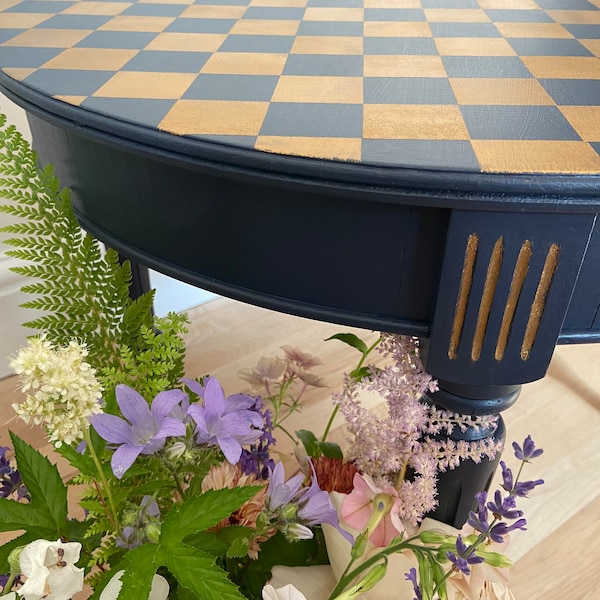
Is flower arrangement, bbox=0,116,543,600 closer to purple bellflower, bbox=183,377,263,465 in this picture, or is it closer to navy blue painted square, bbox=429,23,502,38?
purple bellflower, bbox=183,377,263,465

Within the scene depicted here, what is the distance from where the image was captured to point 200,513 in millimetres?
377

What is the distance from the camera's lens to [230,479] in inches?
21.6

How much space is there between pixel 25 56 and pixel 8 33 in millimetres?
113

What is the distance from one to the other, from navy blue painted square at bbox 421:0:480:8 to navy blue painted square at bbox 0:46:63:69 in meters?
0.46

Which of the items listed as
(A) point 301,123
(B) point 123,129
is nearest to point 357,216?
(A) point 301,123

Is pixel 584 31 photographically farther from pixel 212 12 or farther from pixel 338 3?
pixel 212 12

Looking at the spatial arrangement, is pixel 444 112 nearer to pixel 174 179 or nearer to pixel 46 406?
pixel 174 179

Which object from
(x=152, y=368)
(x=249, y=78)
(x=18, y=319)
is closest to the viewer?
(x=152, y=368)

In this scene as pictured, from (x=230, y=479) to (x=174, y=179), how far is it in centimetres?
25

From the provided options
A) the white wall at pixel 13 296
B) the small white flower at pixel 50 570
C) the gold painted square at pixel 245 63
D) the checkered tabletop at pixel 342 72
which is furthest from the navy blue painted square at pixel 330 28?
the white wall at pixel 13 296

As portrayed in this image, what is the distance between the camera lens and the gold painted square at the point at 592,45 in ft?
2.23

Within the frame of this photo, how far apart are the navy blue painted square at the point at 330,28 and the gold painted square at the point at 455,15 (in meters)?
0.09

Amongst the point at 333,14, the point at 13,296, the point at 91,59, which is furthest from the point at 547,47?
the point at 13,296

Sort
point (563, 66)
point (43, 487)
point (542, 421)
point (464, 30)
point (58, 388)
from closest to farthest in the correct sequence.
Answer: point (58, 388)
point (43, 487)
point (563, 66)
point (464, 30)
point (542, 421)
